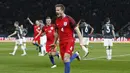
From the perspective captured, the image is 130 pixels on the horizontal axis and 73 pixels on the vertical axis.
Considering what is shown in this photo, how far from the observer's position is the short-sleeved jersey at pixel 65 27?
12812mm

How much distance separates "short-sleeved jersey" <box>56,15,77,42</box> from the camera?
42.0ft

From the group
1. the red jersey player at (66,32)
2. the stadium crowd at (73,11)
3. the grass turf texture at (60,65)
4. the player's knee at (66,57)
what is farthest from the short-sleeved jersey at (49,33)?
the stadium crowd at (73,11)

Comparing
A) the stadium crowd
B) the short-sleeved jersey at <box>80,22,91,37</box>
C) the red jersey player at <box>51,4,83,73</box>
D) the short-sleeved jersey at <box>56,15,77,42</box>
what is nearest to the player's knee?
the red jersey player at <box>51,4,83,73</box>

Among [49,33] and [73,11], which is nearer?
[49,33]

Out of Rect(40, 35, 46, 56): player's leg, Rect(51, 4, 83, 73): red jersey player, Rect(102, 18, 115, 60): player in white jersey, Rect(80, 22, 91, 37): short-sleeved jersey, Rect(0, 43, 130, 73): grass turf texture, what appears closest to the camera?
Rect(51, 4, 83, 73): red jersey player

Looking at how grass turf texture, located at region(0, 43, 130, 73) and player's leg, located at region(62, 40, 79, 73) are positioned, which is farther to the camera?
grass turf texture, located at region(0, 43, 130, 73)

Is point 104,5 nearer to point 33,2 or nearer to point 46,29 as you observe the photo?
point 33,2

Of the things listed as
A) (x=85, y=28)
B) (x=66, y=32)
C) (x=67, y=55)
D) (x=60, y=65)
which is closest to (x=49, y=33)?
(x=60, y=65)

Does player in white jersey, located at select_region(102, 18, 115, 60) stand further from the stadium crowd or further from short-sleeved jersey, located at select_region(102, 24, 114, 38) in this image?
the stadium crowd

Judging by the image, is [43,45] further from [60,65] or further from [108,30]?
[60,65]

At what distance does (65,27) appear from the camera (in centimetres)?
1291

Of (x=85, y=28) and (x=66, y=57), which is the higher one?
(x=85, y=28)

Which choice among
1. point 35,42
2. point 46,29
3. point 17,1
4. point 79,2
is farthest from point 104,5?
point 46,29

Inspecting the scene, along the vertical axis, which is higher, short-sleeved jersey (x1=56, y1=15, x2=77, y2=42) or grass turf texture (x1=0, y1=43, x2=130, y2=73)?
short-sleeved jersey (x1=56, y1=15, x2=77, y2=42)
